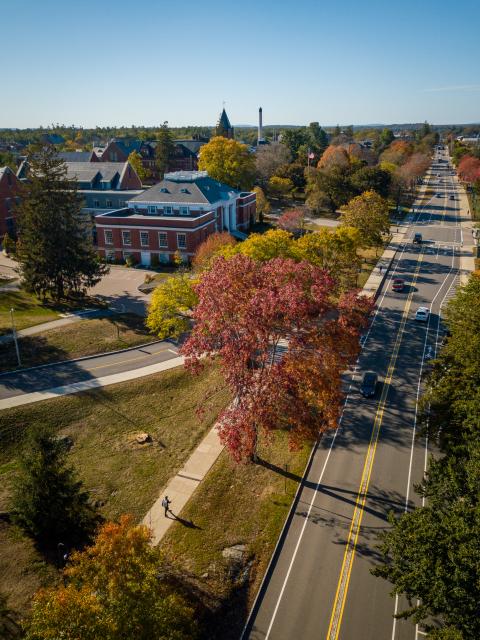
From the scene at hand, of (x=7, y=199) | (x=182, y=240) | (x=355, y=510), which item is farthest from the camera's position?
(x=7, y=199)

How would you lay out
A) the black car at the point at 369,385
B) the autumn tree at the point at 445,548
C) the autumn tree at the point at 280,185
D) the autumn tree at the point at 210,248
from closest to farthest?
1. the autumn tree at the point at 445,548
2. the black car at the point at 369,385
3. the autumn tree at the point at 210,248
4. the autumn tree at the point at 280,185

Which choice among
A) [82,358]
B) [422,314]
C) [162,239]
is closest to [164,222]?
[162,239]

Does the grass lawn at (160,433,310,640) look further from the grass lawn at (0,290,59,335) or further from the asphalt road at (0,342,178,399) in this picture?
the grass lawn at (0,290,59,335)

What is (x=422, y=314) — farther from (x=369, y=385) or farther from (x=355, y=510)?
(x=355, y=510)

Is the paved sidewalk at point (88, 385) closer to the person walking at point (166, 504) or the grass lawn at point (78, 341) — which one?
the grass lawn at point (78, 341)

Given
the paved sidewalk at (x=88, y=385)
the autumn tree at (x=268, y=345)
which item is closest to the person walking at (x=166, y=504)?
the autumn tree at (x=268, y=345)

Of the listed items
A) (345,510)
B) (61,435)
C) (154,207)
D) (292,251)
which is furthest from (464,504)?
(154,207)

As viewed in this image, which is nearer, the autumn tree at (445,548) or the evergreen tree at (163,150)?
the autumn tree at (445,548)

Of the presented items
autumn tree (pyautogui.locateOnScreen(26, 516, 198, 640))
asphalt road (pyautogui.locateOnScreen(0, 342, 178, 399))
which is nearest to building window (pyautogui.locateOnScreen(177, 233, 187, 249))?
asphalt road (pyautogui.locateOnScreen(0, 342, 178, 399))
